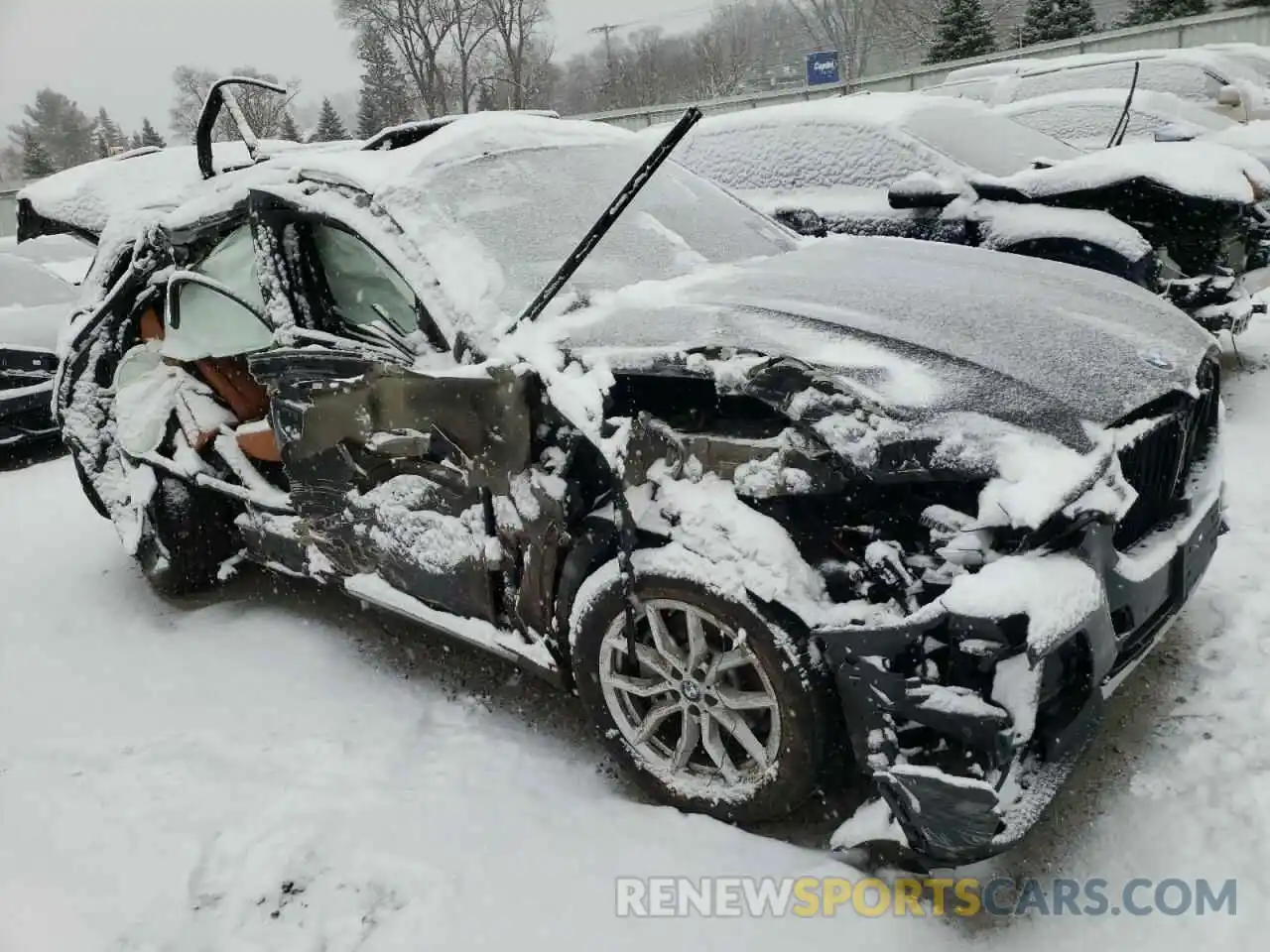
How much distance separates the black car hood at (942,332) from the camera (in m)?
2.24

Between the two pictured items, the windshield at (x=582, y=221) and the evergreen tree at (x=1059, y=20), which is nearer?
the windshield at (x=582, y=221)

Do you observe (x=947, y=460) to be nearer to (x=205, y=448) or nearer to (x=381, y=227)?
(x=381, y=227)

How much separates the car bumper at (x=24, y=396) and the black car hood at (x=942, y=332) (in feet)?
19.5

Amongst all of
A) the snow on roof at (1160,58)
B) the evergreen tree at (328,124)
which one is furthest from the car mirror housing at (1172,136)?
the evergreen tree at (328,124)

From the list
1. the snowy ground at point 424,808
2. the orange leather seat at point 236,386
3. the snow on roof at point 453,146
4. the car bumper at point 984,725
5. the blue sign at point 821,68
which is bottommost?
the snowy ground at point 424,808

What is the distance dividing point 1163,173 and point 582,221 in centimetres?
340

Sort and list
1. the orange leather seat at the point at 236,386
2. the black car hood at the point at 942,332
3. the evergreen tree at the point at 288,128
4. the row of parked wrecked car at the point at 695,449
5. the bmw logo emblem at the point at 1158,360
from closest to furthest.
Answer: the row of parked wrecked car at the point at 695,449 → the black car hood at the point at 942,332 → the bmw logo emblem at the point at 1158,360 → the orange leather seat at the point at 236,386 → the evergreen tree at the point at 288,128

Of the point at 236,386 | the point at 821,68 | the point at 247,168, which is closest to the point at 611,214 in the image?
the point at 247,168

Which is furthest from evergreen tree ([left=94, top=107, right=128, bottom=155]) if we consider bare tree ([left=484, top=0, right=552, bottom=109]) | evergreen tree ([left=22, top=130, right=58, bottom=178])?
bare tree ([left=484, top=0, right=552, bottom=109])

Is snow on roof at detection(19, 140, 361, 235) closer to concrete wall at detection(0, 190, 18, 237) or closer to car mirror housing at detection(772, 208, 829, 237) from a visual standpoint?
car mirror housing at detection(772, 208, 829, 237)

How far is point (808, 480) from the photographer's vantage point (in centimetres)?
220

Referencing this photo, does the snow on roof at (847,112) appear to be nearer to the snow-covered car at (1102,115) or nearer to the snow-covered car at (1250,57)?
the snow-covered car at (1102,115)

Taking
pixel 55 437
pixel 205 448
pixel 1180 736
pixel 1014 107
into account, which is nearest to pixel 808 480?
pixel 1180 736

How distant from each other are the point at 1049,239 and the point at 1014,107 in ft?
15.9
